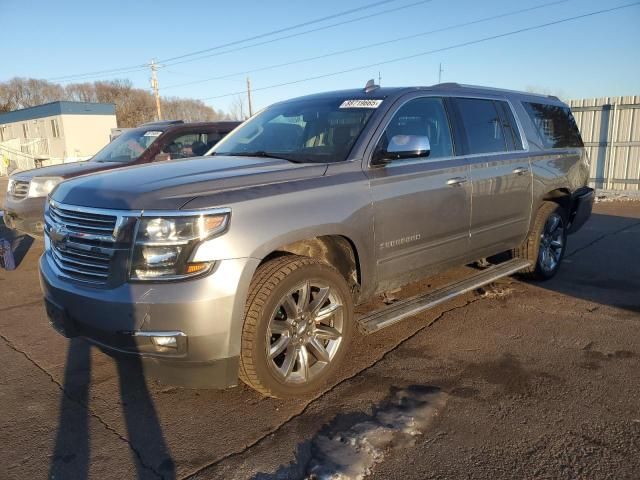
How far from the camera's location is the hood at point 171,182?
2799mm

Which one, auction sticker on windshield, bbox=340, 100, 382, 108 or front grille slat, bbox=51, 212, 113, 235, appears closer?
front grille slat, bbox=51, 212, 113, 235

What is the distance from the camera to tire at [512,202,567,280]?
545 cm

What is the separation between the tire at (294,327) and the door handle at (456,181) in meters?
1.38

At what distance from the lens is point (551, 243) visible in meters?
5.84

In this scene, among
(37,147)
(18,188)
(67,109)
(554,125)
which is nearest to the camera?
(554,125)

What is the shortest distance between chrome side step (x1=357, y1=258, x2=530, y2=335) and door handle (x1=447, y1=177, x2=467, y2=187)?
882 mm

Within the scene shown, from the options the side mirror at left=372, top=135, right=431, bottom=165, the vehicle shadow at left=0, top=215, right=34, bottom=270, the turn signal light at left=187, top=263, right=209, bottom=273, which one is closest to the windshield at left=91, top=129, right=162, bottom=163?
the vehicle shadow at left=0, top=215, right=34, bottom=270

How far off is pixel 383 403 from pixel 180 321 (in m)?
1.37

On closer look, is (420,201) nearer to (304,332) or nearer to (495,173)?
(495,173)

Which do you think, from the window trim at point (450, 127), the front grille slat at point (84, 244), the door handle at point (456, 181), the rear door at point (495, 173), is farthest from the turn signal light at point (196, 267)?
the rear door at point (495, 173)

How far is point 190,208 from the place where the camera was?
107 inches

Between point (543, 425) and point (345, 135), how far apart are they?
2.34 meters

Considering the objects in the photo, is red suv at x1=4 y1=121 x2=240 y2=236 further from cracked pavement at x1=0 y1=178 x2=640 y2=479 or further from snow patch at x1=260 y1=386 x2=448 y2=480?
snow patch at x1=260 y1=386 x2=448 y2=480

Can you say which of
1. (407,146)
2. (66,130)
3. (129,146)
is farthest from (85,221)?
(66,130)
